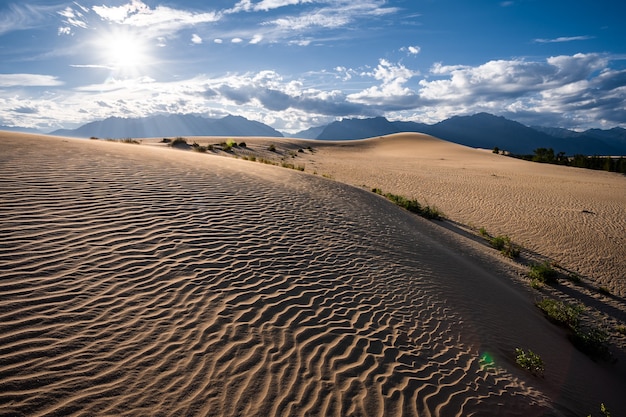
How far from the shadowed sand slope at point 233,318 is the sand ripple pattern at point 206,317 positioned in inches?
0.8

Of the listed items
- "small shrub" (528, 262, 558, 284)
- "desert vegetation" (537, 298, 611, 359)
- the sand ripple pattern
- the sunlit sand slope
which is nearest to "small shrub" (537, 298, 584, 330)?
"desert vegetation" (537, 298, 611, 359)

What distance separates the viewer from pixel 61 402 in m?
2.82

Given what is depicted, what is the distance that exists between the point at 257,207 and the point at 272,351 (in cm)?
522

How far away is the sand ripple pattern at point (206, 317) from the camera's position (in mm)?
3215

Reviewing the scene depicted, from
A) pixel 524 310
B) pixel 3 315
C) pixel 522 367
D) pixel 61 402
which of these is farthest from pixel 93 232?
pixel 524 310

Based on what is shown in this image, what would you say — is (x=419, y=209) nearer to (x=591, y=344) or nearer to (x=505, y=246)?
(x=505, y=246)

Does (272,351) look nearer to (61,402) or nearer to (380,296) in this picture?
(61,402)

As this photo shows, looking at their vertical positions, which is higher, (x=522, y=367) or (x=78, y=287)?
(x=78, y=287)

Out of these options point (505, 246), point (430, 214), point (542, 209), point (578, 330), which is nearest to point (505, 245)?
point (505, 246)

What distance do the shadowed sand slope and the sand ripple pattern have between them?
0.02 meters

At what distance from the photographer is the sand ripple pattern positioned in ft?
10.5

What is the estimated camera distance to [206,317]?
4277 millimetres

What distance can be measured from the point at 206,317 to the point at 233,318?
364mm

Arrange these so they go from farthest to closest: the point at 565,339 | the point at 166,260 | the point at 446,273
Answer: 1. the point at 446,273
2. the point at 565,339
3. the point at 166,260
